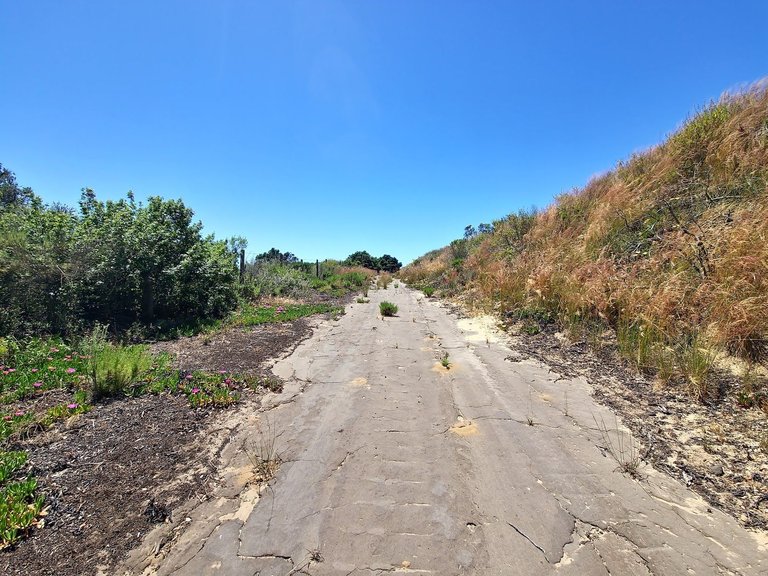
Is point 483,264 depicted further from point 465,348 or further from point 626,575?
point 626,575

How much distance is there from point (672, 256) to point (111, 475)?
714 centimetres

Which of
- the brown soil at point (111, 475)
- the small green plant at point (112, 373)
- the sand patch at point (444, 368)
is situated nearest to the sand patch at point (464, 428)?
the sand patch at point (444, 368)

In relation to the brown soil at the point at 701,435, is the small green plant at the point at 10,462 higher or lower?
higher

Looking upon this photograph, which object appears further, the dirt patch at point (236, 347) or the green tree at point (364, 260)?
the green tree at point (364, 260)

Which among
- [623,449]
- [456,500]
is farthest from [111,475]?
[623,449]

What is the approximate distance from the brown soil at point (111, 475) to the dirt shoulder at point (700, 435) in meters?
3.55

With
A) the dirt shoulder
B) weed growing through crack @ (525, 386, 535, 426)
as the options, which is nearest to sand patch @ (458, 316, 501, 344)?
the dirt shoulder

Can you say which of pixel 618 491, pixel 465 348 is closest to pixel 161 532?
pixel 618 491

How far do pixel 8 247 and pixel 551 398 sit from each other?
926 cm

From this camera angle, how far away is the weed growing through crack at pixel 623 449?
104 inches

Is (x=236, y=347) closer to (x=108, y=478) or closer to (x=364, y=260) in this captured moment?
(x=108, y=478)

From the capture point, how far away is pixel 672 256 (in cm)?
519

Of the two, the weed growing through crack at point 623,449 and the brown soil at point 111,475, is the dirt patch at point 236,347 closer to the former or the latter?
the brown soil at point 111,475

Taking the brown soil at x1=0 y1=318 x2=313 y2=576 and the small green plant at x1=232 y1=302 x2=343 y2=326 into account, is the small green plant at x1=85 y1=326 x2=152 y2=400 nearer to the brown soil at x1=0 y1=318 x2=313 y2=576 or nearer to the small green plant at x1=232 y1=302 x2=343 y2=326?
the brown soil at x1=0 y1=318 x2=313 y2=576
